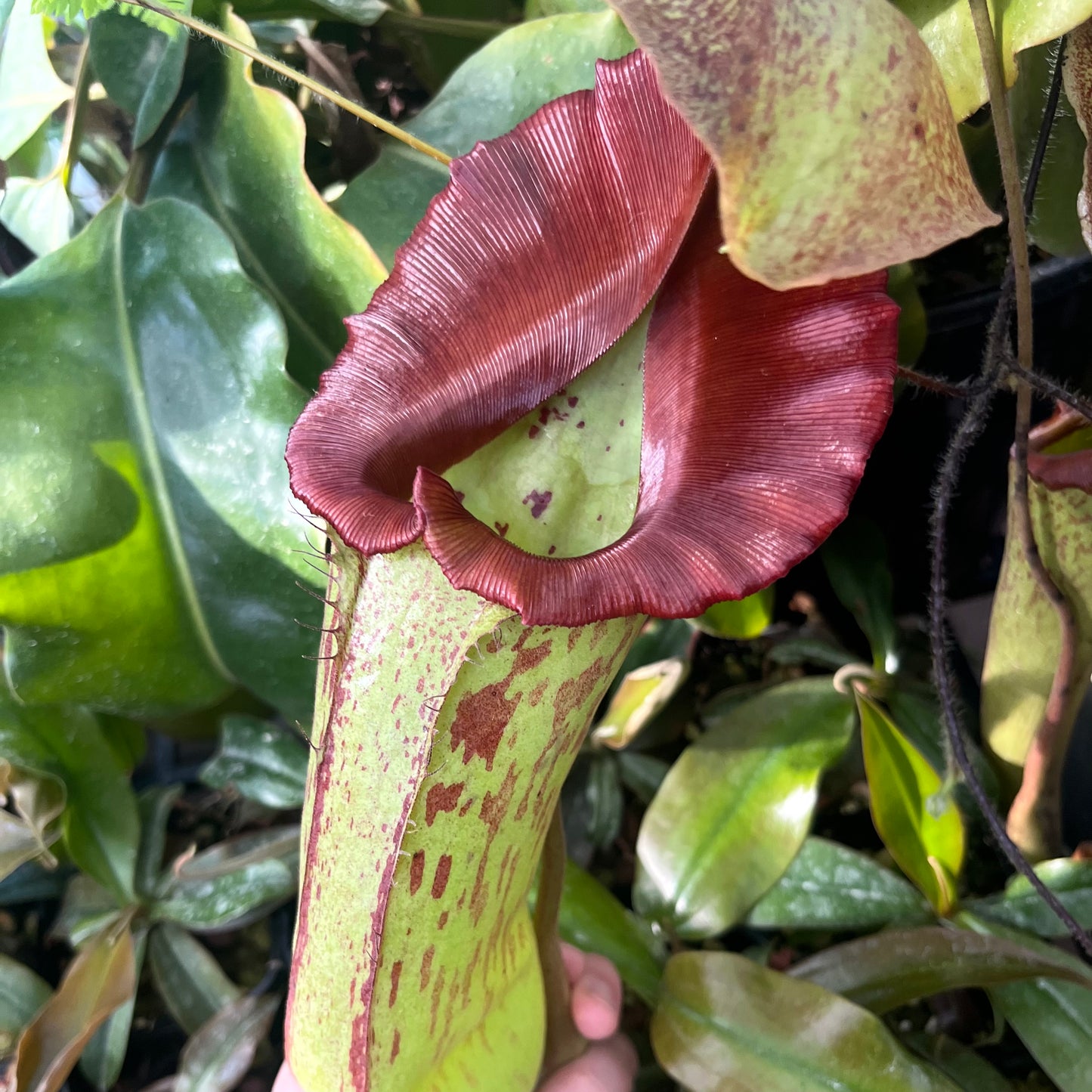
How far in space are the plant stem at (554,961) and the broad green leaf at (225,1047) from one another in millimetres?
312

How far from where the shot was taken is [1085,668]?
→ 600 mm

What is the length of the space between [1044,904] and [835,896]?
Answer: 0.53ft

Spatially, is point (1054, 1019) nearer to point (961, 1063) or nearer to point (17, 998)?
point (961, 1063)

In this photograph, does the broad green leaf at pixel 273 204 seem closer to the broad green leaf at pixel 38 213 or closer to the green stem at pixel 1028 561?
the broad green leaf at pixel 38 213

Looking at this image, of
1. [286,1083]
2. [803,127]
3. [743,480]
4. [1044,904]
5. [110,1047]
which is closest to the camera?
[803,127]

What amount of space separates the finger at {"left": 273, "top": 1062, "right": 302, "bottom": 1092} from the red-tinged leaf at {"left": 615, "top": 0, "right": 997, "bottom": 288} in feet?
1.77

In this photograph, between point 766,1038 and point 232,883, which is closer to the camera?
point 766,1038

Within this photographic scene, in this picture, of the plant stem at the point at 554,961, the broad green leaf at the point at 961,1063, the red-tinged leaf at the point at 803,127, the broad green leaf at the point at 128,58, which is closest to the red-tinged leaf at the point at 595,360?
the red-tinged leaf at the point at 803,127

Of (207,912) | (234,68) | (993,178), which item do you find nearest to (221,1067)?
(207,912)

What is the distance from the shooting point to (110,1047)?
0.75 m

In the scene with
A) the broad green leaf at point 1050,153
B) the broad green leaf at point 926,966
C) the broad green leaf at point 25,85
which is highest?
the broad green leaf at point 25,85

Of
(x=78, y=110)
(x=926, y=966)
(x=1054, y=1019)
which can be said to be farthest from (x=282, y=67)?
(x=1054, y=1019)

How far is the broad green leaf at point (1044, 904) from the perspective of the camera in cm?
63

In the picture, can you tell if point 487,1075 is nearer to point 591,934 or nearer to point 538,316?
point 591,934
